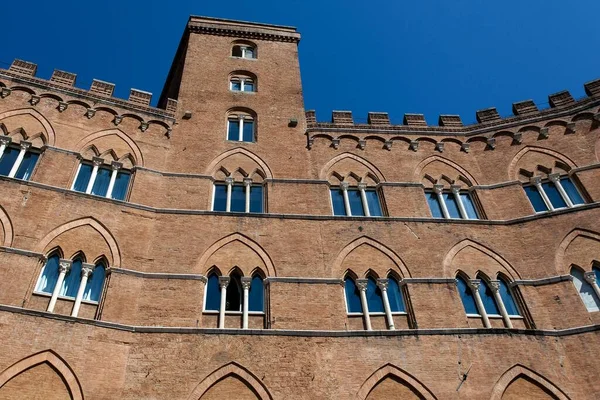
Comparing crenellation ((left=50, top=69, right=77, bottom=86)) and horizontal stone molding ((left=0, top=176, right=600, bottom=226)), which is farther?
crenellation ((left=50, top=69, right=77, bottom=86))

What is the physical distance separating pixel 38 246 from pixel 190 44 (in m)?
11.1

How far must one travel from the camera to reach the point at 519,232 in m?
14.4

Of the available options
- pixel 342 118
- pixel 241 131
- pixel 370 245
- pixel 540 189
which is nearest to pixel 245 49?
pixel 241 131

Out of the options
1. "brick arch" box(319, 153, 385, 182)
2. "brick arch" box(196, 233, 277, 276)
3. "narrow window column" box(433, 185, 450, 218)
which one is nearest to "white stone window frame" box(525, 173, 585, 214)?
"narrow window column" box(433, 185, 450, 218)

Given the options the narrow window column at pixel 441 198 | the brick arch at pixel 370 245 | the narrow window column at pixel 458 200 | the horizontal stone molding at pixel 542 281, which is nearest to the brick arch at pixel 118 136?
the brick arch at pixel 370 245

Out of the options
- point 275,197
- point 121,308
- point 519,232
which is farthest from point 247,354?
point 519,232

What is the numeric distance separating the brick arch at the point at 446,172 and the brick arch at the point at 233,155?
15.3 feet

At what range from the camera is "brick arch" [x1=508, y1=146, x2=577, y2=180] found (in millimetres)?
15664

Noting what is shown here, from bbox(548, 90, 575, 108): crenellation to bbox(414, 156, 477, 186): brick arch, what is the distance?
4.22 metres

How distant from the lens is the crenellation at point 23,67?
52.3 feet

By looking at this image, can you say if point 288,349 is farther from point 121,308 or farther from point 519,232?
point 519,232

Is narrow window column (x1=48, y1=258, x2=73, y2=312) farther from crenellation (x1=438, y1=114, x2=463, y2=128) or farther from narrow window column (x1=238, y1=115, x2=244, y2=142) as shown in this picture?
crenellation (x1=438, y1=114, x2=463, y2=128)

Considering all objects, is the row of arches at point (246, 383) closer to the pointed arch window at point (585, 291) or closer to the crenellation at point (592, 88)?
the pointed arch window at point (585, 291)

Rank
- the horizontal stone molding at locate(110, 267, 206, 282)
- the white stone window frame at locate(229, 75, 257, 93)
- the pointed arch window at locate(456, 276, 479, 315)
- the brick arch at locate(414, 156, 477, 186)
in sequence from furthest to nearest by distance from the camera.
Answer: the white stone window frame at locate(229, 75, 257, 93), the brick arch at locate(414, 156, 477, 186), the pointed arch window at locate(456, 276, 479, 315), the horizontal stone molding at locate(110, 267, 206, 282)
